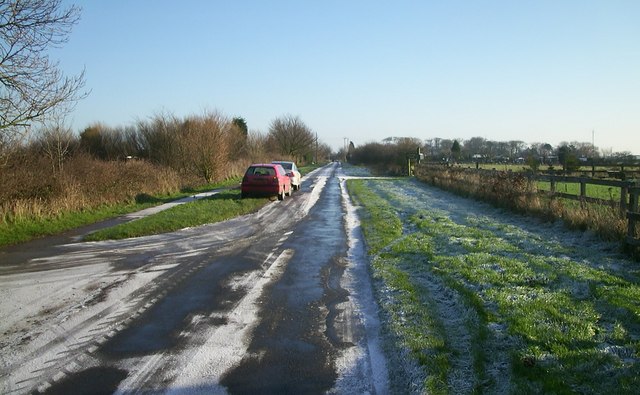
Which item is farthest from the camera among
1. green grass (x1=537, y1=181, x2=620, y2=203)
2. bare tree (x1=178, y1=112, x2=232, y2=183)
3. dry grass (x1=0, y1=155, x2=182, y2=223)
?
bare tree (x1=178, y1=112, x2=232, y2=183)

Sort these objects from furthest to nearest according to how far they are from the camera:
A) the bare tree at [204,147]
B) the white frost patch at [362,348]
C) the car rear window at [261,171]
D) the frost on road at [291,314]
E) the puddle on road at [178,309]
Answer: the bare tree at [204,147] < the car rear window at [261,171] < the puddle on road at [178,309] < the frost on road at [291,314] < the white frost patch at [362,348]

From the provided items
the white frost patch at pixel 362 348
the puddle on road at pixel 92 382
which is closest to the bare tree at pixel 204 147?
the white frost patch at pixel 362 348

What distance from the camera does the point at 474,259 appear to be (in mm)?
8469

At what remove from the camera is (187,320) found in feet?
19.1

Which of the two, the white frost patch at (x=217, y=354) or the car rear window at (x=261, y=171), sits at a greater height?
the car rear window at (x=261, y=171)

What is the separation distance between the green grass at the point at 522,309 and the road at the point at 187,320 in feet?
1.78

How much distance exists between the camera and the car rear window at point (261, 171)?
845 inches

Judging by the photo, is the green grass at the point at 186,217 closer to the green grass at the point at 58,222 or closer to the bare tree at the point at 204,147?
the green grass at the point at 58,222

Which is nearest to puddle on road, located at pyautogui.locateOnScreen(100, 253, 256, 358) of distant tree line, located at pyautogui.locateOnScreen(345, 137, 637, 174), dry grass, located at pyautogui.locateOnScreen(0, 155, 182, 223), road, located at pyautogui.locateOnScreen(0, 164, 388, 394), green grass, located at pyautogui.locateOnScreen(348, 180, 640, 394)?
road, located at pyautogui.locateOnScreen(0, 164, 388, 394)

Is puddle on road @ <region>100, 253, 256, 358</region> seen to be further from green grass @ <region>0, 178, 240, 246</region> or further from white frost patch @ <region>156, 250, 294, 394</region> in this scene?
green grass @ <region>0, 178, 240, 246</region>

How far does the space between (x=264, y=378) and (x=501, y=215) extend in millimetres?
12834

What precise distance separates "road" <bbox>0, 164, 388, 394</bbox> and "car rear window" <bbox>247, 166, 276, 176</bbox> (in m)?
10.8

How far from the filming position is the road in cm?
426

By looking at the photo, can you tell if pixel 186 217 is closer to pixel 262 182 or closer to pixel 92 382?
pixel 262 182
